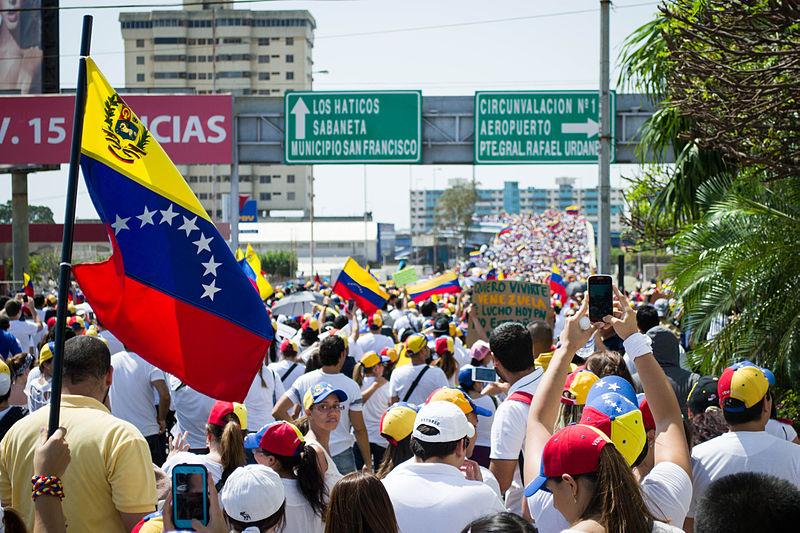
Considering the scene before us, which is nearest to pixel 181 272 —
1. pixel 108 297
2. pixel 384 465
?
pixel 108 297

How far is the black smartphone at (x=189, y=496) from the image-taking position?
3.57 meters

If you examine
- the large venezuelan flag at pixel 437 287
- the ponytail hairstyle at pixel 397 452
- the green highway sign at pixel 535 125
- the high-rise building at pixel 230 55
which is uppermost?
the high-rise building at pixel 230 55

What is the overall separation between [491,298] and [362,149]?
1045 centimetres

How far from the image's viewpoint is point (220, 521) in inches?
151

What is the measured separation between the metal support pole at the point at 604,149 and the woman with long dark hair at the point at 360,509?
967cm

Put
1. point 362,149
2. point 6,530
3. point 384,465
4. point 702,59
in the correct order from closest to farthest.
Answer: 1. point 6,530
2. point 384,465
3. point 702,59
4. point 362,149

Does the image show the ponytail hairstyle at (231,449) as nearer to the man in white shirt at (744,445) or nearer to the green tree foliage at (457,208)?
the man in white shirt at (744,445)

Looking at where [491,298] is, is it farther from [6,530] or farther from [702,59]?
[6,530]

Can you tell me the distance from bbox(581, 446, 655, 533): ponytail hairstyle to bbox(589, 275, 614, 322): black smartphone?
1070 millimetres

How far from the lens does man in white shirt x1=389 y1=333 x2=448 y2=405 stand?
9.12 meters

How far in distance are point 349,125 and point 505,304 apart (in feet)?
35.2

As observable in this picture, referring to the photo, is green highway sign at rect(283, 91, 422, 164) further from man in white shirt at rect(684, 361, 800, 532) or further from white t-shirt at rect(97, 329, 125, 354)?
man in white shirt at rect(684, 361, 800, 532)

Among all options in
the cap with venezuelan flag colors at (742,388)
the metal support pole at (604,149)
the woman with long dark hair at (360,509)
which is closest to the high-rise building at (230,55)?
the metal support pole at (604,149)

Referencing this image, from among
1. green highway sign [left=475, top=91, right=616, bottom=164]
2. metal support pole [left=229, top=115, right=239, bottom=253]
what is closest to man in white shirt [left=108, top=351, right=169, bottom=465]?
metal support pole [left=229, top=115, right=239, bottom=253]
